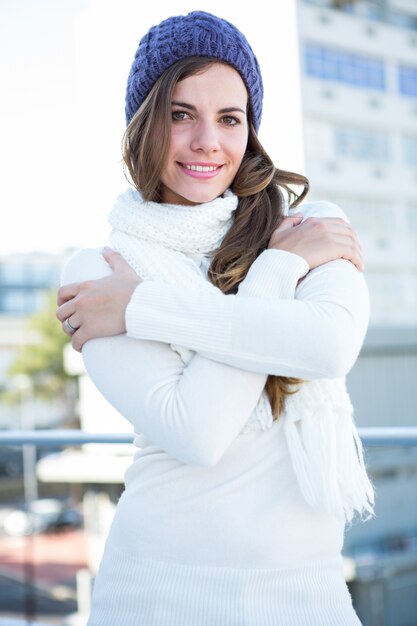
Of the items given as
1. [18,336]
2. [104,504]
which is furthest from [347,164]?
[18,336]

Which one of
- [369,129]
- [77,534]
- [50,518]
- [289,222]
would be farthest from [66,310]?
[77,534]

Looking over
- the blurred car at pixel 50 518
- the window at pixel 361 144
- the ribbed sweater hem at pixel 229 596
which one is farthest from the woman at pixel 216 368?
the window at pixel 361 144

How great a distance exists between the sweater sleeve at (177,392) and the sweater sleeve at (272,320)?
2 centimetres

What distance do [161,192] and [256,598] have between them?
56 cm

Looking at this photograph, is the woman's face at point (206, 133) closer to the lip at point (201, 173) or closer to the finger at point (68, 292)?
the lip at point (201, 173)

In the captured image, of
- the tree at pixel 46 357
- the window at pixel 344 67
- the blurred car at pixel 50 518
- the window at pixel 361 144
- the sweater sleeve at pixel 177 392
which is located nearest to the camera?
the sweater sleeve at pixel 177 392

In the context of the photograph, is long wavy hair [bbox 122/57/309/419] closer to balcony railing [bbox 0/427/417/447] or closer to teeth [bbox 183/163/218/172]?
teeth [bbox 183/163/218/172]

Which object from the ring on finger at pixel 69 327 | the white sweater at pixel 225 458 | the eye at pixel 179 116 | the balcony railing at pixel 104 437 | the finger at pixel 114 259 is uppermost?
the eye at pixel 179 116

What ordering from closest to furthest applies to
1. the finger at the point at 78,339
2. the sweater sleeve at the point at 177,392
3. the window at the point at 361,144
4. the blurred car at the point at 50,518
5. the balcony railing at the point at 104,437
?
the sweater sleeve at the point at 177,392
the finger at the point at 78,339
the balcony railing at the point at 104,437
the blurred car at the point at 50,518
the window at the point at 361,144

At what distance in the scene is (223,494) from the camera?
91cm

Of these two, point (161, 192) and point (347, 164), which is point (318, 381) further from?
point (347, 164)

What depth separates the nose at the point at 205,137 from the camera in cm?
100

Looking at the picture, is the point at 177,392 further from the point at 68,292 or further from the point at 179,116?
the point at 179,116

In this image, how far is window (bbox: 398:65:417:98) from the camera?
2214 cm
